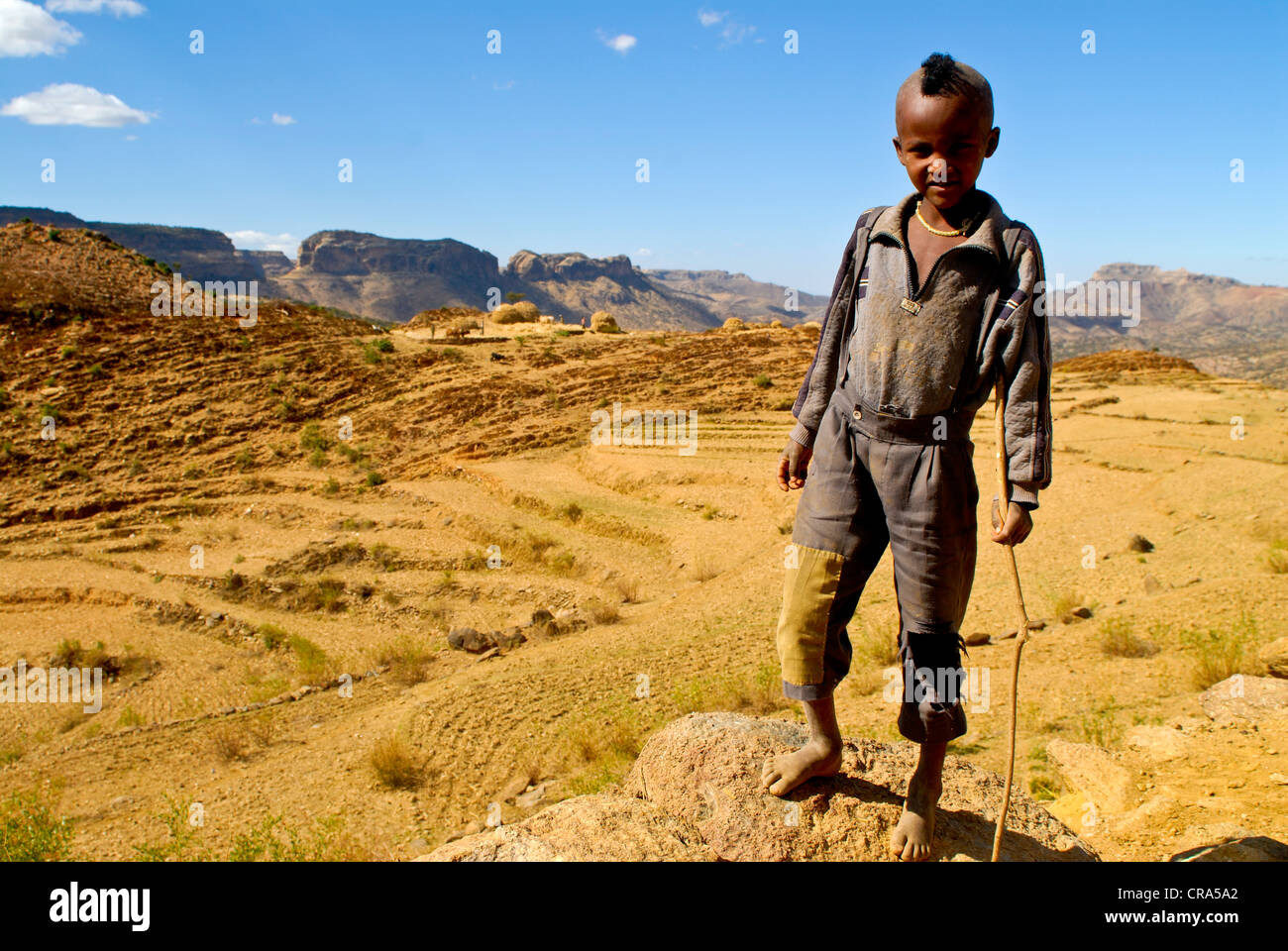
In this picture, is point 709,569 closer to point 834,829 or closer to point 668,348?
point 834,829

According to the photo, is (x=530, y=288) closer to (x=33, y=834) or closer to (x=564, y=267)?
(x=564, y=267)

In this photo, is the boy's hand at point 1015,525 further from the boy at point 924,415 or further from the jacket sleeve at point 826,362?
the jacket sleeve at point 826,362

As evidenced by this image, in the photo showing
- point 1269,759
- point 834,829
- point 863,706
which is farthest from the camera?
point 863,706

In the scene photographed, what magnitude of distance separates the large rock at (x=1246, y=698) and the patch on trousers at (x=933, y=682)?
2540 millimetres

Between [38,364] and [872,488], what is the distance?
18.0 meters

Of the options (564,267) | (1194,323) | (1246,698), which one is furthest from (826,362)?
(1194,323)

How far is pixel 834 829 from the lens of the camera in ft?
7.47

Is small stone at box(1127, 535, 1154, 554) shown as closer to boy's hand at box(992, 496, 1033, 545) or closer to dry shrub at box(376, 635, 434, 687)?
boy's hand at box(992, 496, 1033, 545)

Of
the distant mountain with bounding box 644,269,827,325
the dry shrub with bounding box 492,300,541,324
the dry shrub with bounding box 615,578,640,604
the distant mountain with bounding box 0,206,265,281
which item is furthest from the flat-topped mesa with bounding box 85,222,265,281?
the dry shrub with bounding box 615,578,640,604

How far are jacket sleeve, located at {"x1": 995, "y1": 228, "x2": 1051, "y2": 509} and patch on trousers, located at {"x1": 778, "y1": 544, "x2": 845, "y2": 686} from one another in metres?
0.51

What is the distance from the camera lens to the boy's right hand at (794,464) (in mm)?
2361

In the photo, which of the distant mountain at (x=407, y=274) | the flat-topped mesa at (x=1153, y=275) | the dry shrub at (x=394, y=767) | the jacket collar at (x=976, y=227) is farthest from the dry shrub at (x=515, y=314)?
the flat-topped mesa at (x=1153, y=275)

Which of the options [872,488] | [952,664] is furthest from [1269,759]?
[872,488]

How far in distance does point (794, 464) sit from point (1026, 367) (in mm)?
705
